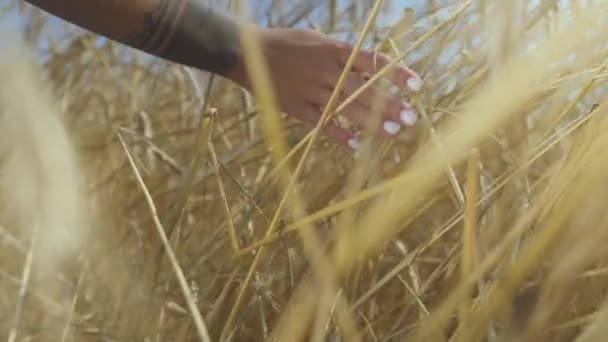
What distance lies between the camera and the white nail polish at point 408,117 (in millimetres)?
468

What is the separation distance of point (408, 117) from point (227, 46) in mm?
134

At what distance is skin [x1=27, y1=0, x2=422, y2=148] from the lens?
518mm

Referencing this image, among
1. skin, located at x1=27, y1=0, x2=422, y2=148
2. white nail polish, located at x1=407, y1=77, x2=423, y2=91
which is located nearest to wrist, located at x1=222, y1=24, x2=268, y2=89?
skin, located at x1=27, y1=0, x2=422, y2=148

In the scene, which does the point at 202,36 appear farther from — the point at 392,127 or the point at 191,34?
the point at 392,127

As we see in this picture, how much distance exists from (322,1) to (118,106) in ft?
0.71

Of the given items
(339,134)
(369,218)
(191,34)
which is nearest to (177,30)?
(191,34)

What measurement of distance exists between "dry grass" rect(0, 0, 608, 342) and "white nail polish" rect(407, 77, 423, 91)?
1 cm

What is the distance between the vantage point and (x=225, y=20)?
1.77ft

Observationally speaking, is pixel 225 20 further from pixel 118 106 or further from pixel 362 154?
pixel 118 106

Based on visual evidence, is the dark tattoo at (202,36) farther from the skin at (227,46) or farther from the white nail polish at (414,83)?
the white nail polish at (414,83)

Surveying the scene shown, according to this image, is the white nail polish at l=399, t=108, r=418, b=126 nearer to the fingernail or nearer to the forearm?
the fingernail

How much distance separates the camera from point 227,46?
1.79 ft

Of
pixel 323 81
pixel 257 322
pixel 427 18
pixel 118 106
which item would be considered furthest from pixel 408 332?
pixel 118 106

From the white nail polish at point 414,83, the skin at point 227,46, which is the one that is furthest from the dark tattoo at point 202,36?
the white nail polish at point 414,83
